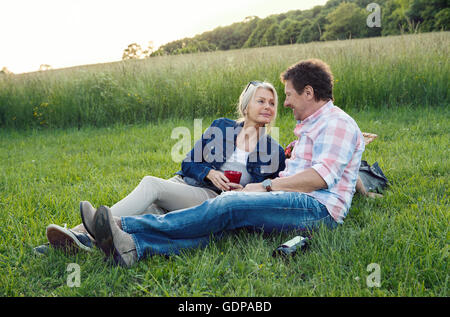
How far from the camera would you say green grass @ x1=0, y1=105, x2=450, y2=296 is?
2.06 m

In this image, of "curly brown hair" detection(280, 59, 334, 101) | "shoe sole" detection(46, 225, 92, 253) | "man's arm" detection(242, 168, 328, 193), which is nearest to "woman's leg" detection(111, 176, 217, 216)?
"shoe sole" detection(46, 225, 92, 253)

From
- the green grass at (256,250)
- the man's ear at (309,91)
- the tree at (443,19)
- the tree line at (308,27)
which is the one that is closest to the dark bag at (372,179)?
the green grass at (256,250)

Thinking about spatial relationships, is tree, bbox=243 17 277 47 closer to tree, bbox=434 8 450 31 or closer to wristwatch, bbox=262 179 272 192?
wristwatch, bbox=262 179 272 192

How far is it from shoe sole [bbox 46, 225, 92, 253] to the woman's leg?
1.04 ft

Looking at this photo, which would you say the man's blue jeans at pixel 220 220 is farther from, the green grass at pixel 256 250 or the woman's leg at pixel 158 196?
the woman's leg at pixel 158 196

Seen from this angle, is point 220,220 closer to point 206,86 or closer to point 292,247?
point 292,247

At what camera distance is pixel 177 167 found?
4574mm

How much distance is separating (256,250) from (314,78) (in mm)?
1326

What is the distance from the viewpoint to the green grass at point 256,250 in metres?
2.06

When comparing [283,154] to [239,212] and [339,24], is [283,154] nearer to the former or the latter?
[239,212]

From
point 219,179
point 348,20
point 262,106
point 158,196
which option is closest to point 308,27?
point 348,20
